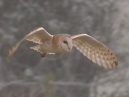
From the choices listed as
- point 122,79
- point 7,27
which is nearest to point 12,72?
point 7,27

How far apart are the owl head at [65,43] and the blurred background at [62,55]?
278 cm

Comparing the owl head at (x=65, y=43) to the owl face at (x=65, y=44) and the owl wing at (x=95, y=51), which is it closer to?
the owl face at (x=65, y=44)

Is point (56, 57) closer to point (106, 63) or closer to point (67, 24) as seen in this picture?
point (67, 24)

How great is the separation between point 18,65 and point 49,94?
0.42 m

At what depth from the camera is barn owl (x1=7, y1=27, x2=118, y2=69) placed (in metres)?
1.84

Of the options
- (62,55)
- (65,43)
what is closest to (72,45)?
(65,43)

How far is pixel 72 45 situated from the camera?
1872 mm

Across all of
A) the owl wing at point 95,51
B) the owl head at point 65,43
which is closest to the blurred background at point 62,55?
the owl wing at point 95,51

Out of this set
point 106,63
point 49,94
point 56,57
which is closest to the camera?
point 106,63

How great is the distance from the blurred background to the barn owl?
238 cm

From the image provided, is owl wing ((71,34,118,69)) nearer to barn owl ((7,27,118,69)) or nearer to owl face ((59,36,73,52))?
barn owl ((7,27,118,69))

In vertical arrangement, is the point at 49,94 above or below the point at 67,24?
below

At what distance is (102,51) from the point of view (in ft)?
7.36

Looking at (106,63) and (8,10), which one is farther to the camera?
(8,10)
